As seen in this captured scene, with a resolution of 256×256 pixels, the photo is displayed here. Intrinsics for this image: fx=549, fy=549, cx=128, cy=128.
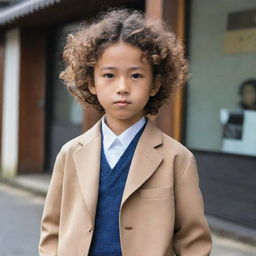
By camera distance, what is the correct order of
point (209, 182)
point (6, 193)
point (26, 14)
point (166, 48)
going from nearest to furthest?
point (166, 48) → point (209, 182) → point (26, 14) → point (6, 193)

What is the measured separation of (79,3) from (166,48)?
17.7 ft

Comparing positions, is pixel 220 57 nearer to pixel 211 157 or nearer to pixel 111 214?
pixel 211 157

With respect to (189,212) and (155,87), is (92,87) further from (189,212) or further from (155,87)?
(189,212)

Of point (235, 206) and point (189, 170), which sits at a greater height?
point (189, 170)

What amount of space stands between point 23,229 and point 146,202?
4661 mm

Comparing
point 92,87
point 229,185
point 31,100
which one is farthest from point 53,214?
point 31,100

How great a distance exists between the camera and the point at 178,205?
191cm

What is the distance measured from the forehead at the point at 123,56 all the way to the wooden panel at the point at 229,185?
3952mm

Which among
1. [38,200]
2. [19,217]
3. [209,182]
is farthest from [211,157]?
[38,200]

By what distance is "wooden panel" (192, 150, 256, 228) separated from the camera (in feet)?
18.6

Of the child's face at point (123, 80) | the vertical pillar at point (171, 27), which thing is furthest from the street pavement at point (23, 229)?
the child's face at point (123, 80)

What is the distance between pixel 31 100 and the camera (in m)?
9.67

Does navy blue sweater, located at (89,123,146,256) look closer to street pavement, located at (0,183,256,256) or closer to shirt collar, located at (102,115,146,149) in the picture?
shirt collar, located at (102,115,146,149)

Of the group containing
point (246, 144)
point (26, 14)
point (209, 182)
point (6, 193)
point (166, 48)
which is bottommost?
point (6, 193)
